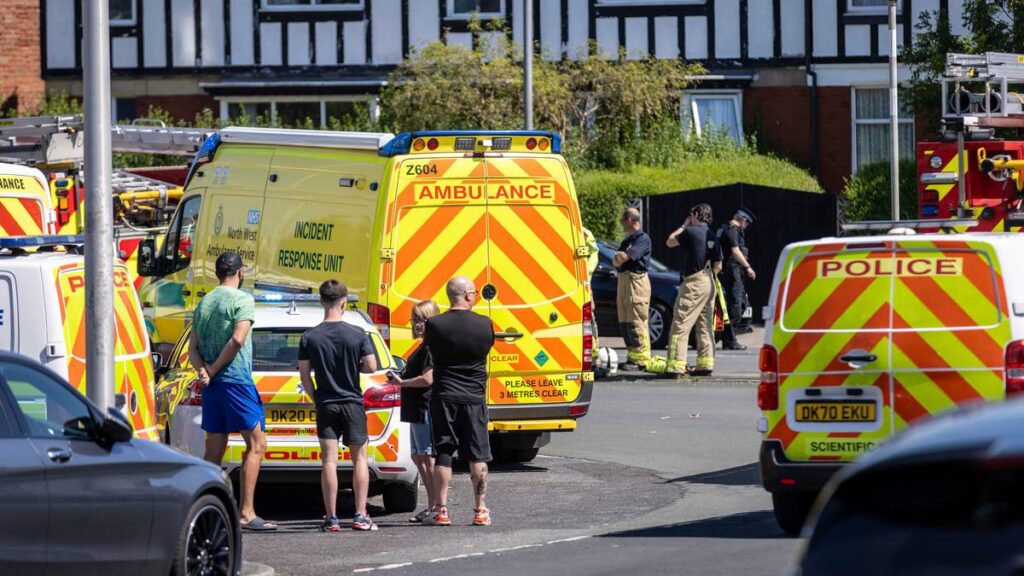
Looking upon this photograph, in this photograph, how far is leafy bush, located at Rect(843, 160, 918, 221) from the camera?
102 feet

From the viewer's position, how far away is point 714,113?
35.4 m

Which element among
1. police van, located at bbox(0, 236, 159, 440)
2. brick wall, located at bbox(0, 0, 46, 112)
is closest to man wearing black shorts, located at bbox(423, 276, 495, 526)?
police van, located at bbox(0, 236, 159, 440)

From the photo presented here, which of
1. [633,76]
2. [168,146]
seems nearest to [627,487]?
[168,146]

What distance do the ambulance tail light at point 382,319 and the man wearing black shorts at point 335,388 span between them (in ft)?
7.29

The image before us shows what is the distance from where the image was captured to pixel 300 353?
1146cm

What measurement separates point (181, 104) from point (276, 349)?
81.6ft

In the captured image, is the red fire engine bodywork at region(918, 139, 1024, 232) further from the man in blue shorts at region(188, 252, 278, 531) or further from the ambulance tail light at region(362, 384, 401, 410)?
the man in blue shorts at region(188, 252, 278, 531)

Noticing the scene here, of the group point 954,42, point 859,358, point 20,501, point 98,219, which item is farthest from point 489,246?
point 954,42

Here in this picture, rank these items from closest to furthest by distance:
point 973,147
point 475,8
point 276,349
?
point 276,349, point 973,147, point 475,8

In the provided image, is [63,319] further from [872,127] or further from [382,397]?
[872,127]

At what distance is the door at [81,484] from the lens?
7.64 m

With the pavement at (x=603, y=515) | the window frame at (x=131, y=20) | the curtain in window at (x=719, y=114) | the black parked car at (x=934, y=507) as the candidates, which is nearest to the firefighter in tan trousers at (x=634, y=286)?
the pavement at (x=603, y=515)

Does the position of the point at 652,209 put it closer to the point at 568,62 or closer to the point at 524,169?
the point at 568,62

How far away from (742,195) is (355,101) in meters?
9.08
